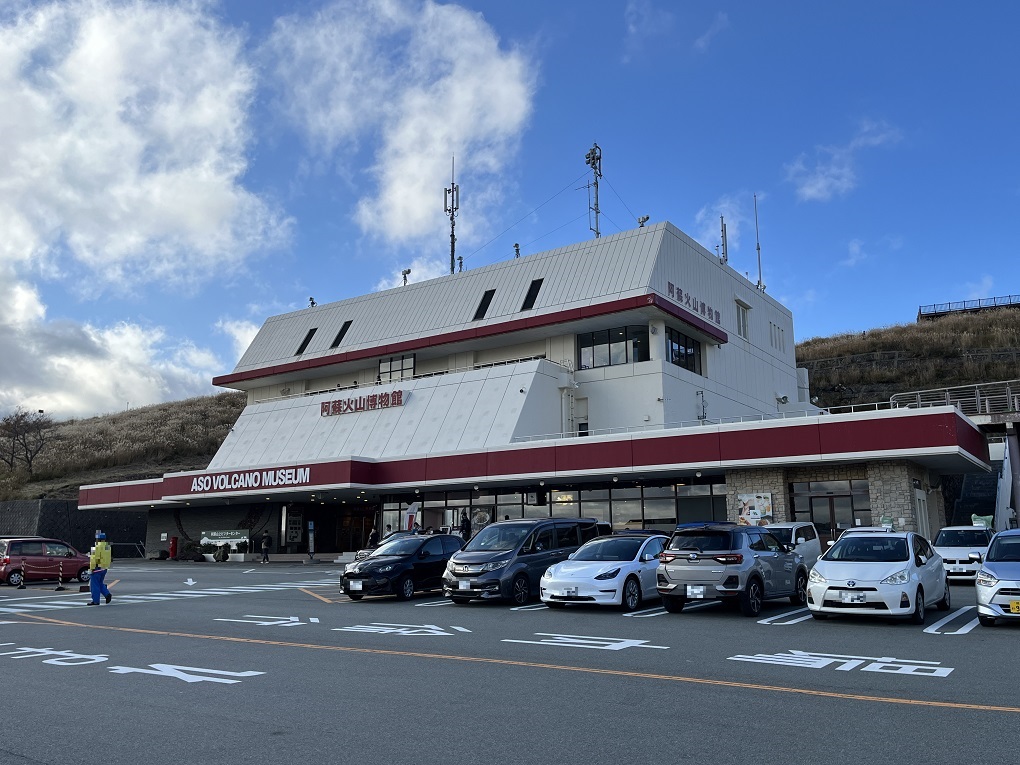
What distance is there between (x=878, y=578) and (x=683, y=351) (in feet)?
92.0

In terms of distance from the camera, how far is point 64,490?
65.9m

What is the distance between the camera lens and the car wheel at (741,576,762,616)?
15.4 meters

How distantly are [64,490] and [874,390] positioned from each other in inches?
2811

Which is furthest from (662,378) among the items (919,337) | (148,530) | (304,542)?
(919,337)

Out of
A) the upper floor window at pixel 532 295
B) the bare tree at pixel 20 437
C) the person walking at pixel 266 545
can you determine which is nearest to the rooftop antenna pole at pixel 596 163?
the upper floor window at pixel 532 295

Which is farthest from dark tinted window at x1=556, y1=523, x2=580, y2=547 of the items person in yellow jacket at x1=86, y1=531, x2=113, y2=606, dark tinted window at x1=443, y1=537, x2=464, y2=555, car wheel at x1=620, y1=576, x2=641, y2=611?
person in yellow jacket at x1=86, y1=531, x2=113, y2=606

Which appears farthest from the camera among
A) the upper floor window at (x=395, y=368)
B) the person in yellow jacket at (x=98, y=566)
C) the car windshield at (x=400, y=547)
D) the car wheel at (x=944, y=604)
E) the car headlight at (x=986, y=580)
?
the upper floor window at (x=395, y=368)

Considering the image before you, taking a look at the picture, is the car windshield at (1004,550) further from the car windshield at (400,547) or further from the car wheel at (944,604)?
the car windshield at (400,547)

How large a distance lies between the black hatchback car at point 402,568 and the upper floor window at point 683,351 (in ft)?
69.5

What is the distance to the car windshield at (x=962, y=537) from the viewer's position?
23.7 m

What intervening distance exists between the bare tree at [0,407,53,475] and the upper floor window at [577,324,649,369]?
185 ft

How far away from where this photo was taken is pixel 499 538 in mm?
19797

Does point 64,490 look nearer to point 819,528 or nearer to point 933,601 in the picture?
point 819,528

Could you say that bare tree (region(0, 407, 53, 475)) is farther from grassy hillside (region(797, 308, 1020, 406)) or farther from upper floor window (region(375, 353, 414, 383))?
grassy hillside (region(797, 308, 1020, 406))
